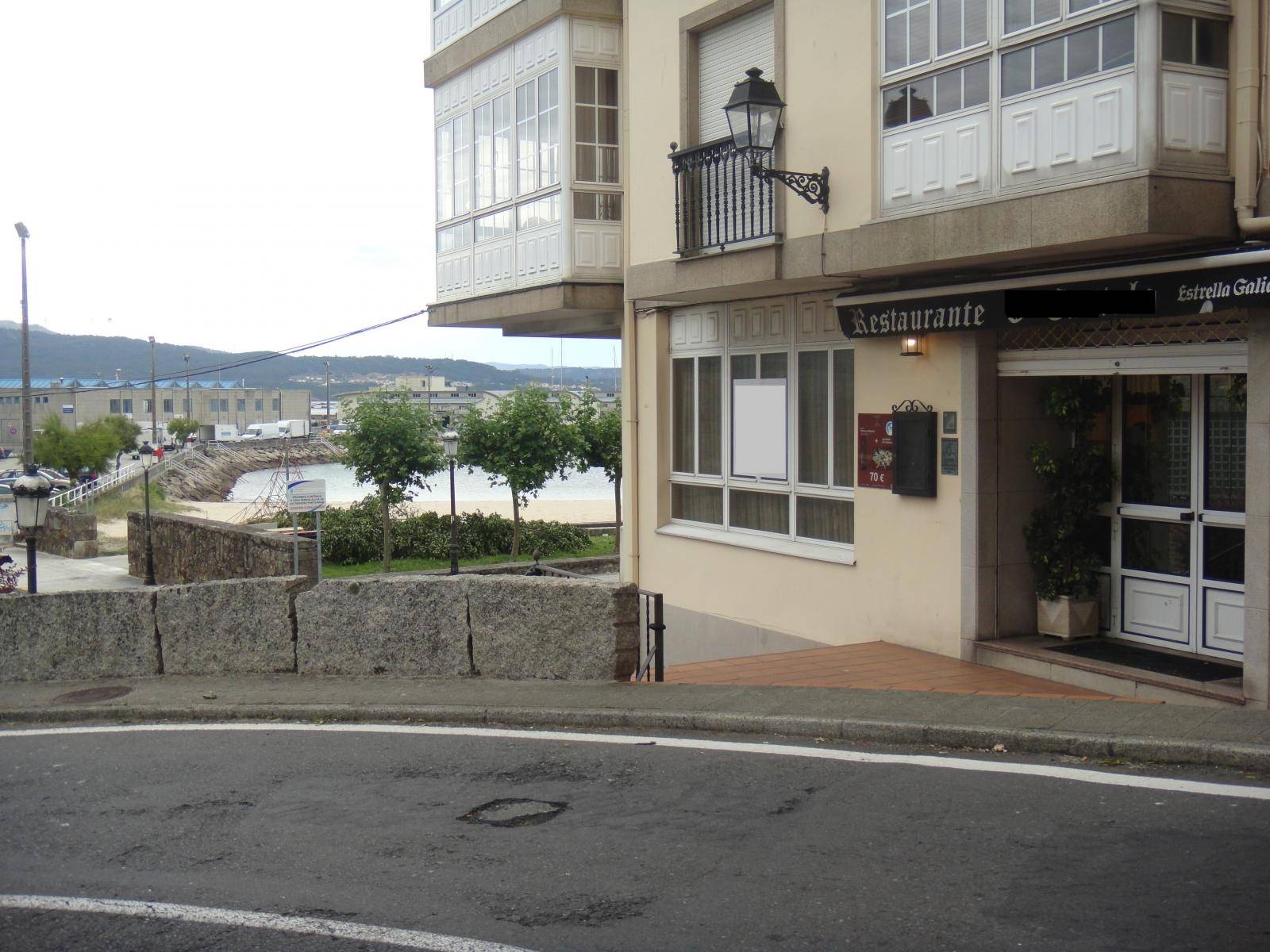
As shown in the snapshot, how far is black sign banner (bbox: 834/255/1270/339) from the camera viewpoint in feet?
26.2

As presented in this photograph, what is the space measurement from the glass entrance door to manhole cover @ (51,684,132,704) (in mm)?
8454

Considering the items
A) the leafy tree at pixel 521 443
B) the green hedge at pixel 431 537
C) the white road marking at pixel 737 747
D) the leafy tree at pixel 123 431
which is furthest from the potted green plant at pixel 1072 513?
the leafy tree at pixel 123 431

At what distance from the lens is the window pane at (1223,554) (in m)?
9.28

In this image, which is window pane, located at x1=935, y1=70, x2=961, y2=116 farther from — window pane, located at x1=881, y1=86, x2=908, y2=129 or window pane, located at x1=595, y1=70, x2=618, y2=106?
window pane, located at x1=595, y1=70, x2=618, y2=106

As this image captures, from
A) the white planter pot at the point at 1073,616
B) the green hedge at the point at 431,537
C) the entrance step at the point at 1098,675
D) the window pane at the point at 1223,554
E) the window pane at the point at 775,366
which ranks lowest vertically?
the green hedge at the point at 431,537

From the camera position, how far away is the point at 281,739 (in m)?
8.55

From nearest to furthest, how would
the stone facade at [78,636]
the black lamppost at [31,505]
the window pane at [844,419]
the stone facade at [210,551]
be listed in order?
1. the stone facade at [78,636]
2. the window pane at [844,419]
3. the black lamppost at [31,505]
4. the stone facade at [210,551]

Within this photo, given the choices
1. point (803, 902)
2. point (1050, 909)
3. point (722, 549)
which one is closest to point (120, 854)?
point (803, 902)

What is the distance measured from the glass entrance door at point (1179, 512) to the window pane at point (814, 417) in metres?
3.15

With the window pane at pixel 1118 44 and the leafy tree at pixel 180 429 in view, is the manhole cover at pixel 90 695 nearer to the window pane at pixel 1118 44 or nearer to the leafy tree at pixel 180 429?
the window pane at pixel 1118 44

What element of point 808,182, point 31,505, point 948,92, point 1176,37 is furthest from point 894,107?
point 31,505

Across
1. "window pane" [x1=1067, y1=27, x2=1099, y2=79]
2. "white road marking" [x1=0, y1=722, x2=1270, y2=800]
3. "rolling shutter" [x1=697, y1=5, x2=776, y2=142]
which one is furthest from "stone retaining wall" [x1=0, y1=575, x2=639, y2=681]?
"rolling shutter" [x1=697, y1=5, x2=776, y2=142]

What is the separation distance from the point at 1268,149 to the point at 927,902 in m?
6.04

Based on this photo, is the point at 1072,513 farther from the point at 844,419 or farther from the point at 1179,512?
the point at 844,419
